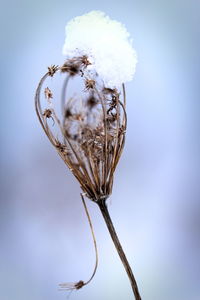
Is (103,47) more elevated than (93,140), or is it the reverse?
(103,47)

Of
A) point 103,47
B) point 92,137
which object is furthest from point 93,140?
point 103,47

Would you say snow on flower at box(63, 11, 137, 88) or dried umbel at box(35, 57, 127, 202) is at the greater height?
snow on flower at box(63, 11, 137, 88)

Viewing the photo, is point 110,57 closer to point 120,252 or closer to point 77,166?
point 77,166

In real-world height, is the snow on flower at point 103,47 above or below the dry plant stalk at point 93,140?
above

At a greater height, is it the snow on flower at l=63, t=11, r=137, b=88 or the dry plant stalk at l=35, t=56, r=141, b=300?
the snow on flower at l=63, t=11, r=137, b=88

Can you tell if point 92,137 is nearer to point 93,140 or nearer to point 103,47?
point 93,140

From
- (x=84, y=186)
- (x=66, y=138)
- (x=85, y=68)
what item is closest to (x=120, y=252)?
(x=84, y=186)
